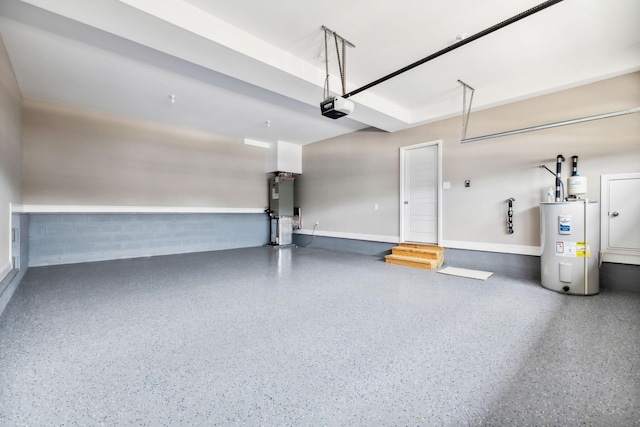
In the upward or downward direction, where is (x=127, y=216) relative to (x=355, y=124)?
downward

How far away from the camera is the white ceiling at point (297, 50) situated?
2623 millimetres

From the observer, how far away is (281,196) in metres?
7.67

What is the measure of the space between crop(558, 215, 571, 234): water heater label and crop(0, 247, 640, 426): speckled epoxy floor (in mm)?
776

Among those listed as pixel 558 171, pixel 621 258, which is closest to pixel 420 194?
pixel 558 171

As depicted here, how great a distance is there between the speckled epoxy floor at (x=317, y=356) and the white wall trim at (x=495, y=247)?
91cm

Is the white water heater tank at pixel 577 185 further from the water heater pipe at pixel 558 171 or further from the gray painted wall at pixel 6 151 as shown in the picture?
the gray painted wall at pixel 6 151

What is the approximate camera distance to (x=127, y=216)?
5.74 metres

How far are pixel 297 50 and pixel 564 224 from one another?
3.89 metres

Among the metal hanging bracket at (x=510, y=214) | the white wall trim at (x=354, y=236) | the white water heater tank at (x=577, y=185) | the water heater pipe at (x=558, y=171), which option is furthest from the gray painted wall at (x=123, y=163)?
the white water heater tank at (x=577, y=185)

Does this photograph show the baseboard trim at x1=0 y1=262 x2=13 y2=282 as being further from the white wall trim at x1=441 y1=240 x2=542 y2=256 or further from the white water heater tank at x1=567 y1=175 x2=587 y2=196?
the white water heater tank at x1=567 y1=175 x2=587 y2=196

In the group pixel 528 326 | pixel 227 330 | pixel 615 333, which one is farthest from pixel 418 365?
pixel 615 333

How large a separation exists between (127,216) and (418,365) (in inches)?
243

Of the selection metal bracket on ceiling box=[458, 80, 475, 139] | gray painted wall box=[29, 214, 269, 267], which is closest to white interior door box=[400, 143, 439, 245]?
metal bracket on ceiling box=[458, 80, 475, 139]

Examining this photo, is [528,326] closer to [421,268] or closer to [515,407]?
[515,407]
